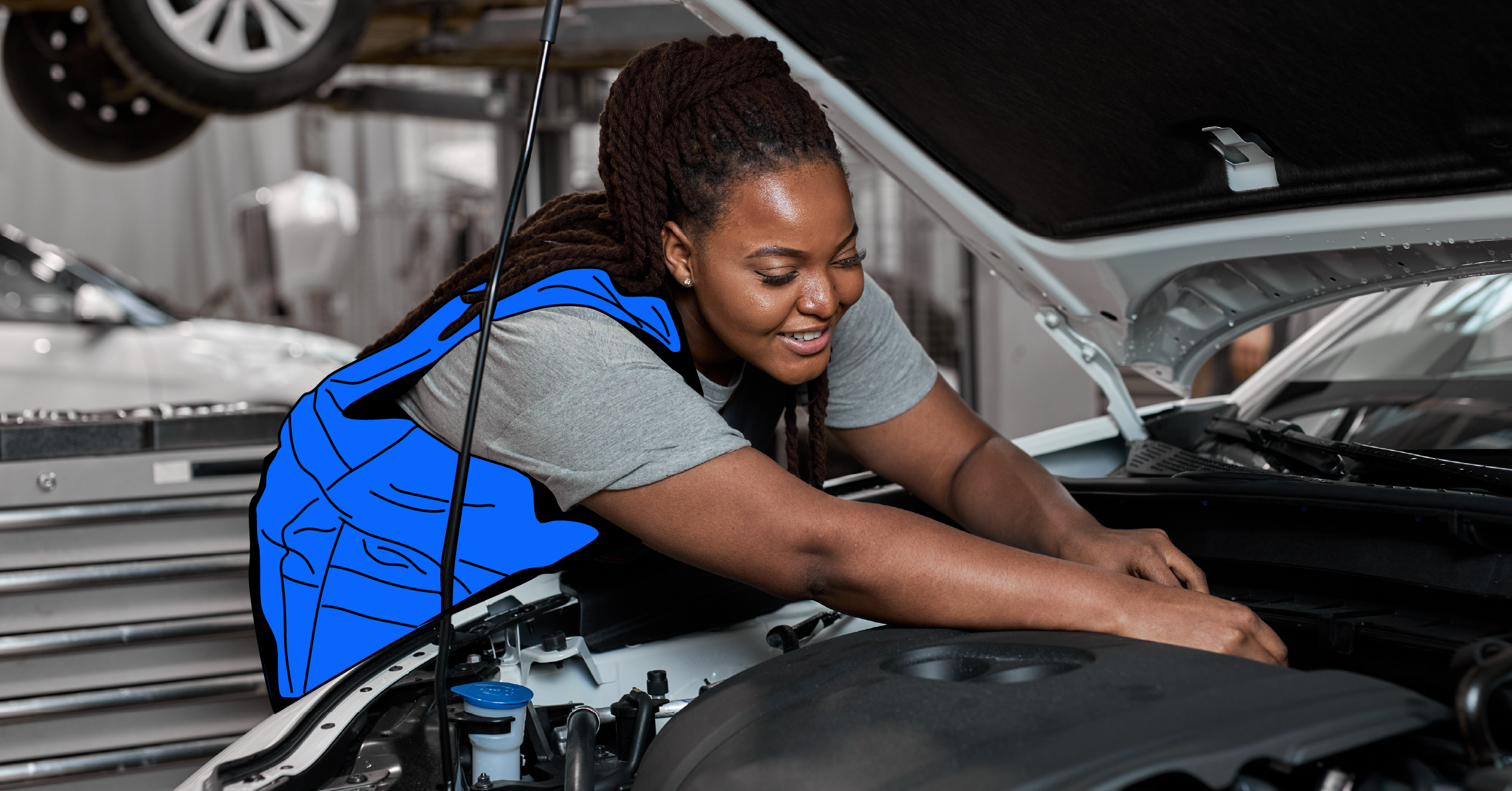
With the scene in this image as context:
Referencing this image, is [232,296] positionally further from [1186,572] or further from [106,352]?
[1186,572]

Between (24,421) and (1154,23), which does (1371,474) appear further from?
(24,421)

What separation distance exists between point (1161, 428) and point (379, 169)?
8226 millimetres

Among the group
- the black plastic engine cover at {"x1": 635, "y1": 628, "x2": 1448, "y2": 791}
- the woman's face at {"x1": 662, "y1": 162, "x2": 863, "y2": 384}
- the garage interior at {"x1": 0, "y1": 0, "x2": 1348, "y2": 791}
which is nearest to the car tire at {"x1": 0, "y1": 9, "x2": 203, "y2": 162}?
the garage interior at {"x1": 0, "y1": 0, "x2": 1348, "y2": 791}

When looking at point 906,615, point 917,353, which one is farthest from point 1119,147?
point 906,615

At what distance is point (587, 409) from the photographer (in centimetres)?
121

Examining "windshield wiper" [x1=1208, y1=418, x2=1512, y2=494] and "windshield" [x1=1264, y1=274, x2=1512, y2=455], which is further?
"windshield" [x1=1264, y1=274, x2=1512, y2=455]

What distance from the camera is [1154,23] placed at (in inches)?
43.9

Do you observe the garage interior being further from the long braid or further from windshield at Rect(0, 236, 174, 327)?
the long braid

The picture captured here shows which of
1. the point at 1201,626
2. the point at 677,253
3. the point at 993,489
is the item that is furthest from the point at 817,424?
the point at 1201,626

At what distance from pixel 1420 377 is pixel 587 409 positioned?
126cm

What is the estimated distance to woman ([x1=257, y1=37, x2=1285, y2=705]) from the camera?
1.13 m

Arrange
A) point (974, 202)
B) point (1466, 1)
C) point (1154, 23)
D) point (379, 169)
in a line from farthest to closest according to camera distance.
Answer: point (379, 169) < point (974, 202) < point (1154, 23) < point (1466, 1)

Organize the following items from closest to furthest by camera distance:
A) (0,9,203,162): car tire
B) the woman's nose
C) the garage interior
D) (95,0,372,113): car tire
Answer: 1. the woman's nose
2. the garage interior
3. (95,0,372,113): car tire
4. (0,9,203,162): car tire

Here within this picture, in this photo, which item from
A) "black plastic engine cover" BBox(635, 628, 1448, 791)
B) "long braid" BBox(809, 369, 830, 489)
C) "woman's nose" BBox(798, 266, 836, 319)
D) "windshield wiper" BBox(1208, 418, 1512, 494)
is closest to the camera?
"black plastic engine cover" BBox(635, 628, 1448, 791)
